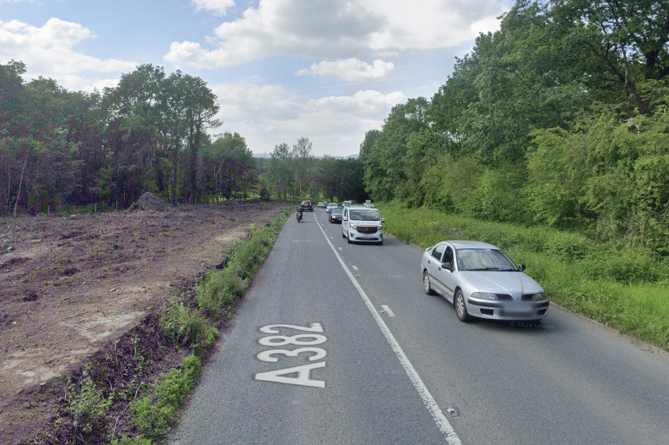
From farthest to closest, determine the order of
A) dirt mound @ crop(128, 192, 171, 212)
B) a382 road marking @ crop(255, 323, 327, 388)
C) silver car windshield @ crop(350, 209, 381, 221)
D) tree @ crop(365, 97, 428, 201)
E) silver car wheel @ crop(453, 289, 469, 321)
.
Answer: tree @ crop(365, 97, 428, 201) < dirt mound @ crop(128, 192, 171, 212) < silver car windshield @ crop(350, 209, 381, 221) < silver car wheel @ crop(453, 289, 469, 321) < a382 road marking @ crop(255, 323, 327, 388)

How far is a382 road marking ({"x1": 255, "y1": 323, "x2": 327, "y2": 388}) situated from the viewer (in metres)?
5.73

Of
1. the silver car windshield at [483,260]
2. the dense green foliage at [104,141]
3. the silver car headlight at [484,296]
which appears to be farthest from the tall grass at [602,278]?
the dense green foliage at [104,141]

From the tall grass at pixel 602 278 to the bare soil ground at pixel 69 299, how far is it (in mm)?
8424

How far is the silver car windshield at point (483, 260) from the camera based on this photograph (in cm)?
925

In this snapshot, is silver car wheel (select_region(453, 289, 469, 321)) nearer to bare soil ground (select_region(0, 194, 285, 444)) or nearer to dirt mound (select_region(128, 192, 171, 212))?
bare soil ground (select_region(0, 194, 285, 444))

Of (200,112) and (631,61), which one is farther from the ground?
(200,112)

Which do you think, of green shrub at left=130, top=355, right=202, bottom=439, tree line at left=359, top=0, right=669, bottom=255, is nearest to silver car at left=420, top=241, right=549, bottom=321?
green shrub at left=130, top=355, right=202, bottom=439

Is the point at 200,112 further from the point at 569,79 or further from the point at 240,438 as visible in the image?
the point at 240,438

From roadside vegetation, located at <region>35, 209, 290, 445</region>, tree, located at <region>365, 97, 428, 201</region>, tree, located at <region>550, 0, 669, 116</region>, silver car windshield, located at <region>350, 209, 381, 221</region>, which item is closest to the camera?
roadside vegetation, located at <region>35, 209, 290, 445</region>

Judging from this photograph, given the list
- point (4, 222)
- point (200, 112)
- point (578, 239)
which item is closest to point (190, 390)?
point (578, 239)

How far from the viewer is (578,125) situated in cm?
1780

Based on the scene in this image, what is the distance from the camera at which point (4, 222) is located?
27.8 meters

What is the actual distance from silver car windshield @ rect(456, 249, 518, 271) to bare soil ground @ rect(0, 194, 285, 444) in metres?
6.40

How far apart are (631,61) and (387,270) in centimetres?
1722
